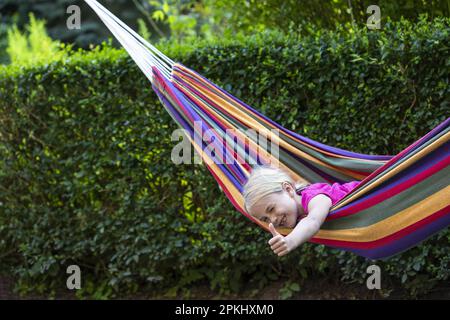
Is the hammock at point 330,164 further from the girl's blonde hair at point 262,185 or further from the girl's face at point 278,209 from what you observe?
the girl's blonde hair at point 262,185

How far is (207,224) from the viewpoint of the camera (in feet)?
11.7

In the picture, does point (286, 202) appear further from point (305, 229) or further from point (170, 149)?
point (170, 149)

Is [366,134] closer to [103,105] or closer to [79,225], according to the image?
[103,105]

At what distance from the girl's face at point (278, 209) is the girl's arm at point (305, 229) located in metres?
0.06

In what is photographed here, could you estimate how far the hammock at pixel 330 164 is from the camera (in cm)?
198

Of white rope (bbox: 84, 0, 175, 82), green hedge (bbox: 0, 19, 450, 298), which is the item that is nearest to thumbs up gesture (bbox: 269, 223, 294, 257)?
white rope (bbox: 84, 0, 175, 82)

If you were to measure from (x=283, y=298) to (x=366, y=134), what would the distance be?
3.51 feet

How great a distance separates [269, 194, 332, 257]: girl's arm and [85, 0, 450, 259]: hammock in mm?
51

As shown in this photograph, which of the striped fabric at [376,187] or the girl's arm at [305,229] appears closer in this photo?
the girl's arm at [305,229]

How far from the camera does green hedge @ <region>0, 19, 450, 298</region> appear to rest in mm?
3025

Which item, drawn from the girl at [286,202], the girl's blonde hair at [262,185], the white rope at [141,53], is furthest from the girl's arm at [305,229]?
the white rope at [141,53]

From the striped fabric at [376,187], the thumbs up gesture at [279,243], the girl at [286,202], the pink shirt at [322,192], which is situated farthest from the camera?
the pink shirt at [322,192]

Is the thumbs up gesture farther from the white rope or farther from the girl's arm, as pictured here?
the white rope
